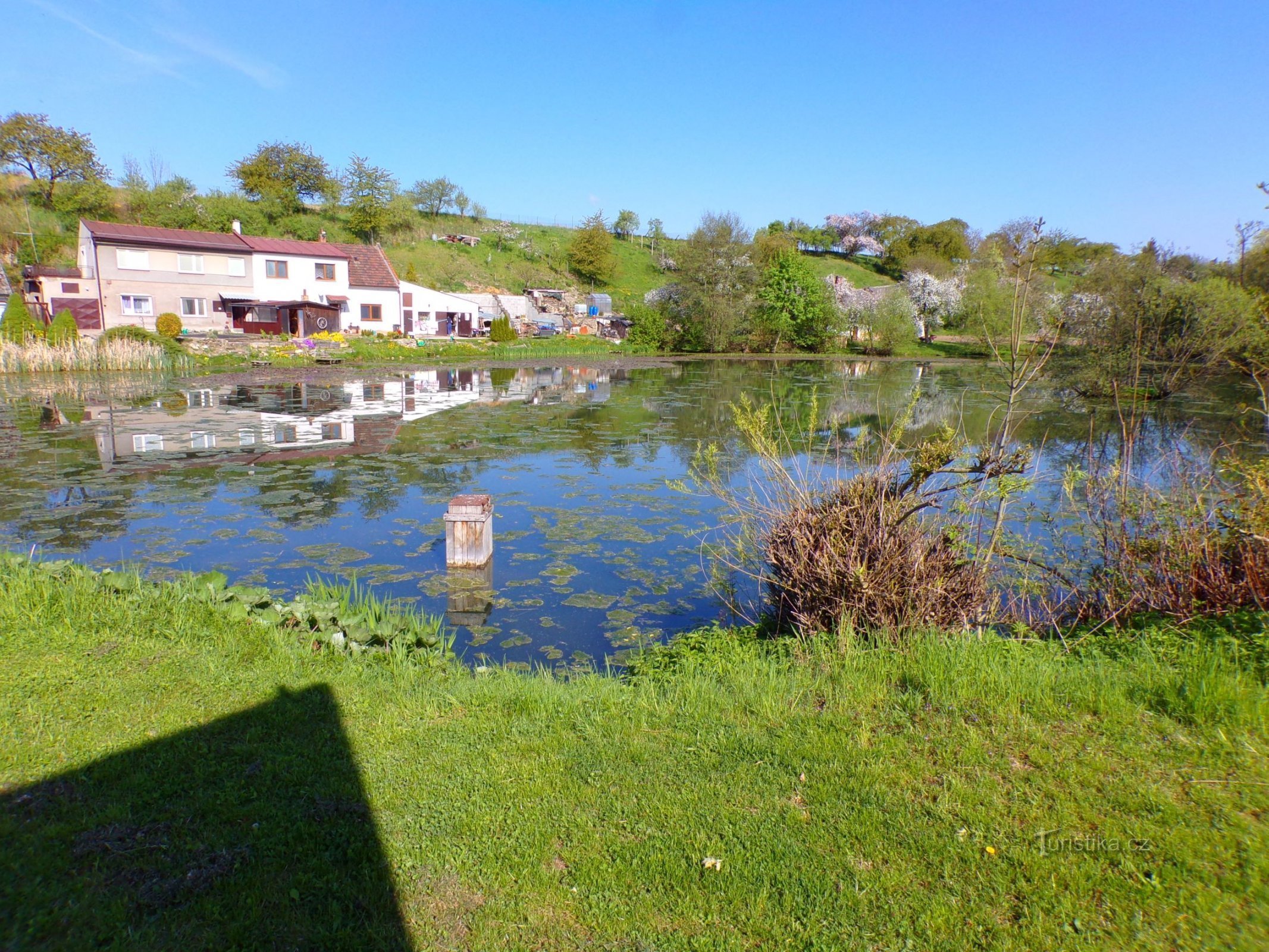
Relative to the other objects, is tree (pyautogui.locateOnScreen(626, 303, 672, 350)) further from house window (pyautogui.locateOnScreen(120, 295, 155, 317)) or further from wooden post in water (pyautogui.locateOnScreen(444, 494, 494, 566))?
wooden post in water (pyautogui.locateOnScreen(444, 494, 494, 566))

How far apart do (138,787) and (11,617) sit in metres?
3.22

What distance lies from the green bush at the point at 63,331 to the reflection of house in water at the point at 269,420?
8.63 m

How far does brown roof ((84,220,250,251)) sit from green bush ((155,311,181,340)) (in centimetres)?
531

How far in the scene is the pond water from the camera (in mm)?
8273

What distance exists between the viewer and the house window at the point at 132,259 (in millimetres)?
37875

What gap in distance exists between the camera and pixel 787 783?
3750 mm

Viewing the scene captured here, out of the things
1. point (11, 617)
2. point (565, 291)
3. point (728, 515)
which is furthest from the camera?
point (565, 291)

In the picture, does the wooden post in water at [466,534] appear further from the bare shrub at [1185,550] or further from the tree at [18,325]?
the tree at [18,325]

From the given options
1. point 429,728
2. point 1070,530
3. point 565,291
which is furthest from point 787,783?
point 565,291

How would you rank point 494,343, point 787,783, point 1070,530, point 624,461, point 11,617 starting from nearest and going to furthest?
point 787,783
point 11,617
point 1070,530
point 624,461
point 494,343

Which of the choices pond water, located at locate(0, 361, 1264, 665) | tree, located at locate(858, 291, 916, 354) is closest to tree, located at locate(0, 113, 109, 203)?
pond water, located at locate(0, 361, 1264, 665)

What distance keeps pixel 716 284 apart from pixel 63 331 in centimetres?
3874

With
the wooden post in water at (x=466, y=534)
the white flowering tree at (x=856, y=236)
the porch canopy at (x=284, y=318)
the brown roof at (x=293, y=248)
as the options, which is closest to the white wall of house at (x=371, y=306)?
the porch canopy at (x=284, y=318)

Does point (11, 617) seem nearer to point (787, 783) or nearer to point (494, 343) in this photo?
point (787, 783)
